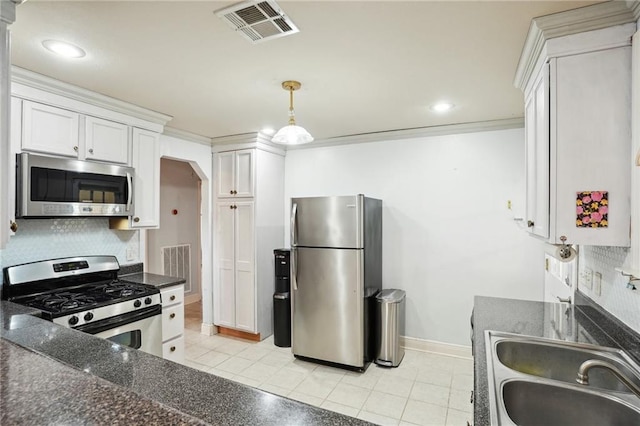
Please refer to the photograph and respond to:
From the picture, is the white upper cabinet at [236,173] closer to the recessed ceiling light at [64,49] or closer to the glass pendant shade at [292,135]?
the glass pendant shade at [292,135]

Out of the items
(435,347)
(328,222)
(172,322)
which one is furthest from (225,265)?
(435,347)

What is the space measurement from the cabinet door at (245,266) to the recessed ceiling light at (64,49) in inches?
85.4

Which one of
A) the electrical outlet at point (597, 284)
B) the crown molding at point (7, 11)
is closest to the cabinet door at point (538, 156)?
the electrical outlet at point (597, 284)

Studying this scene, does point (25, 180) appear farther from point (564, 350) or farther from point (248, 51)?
point (564, 350)

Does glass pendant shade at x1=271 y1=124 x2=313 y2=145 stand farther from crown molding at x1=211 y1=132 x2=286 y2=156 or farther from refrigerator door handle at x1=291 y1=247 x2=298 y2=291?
crown molding at x1=211 y1=132 x2=286 y2=156

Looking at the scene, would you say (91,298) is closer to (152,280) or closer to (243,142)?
(152,280)

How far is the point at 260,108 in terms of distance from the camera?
2893mm

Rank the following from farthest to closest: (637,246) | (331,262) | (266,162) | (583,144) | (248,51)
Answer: (266,162)
(331,262)
(248,51)
(583,144)
(637,246)

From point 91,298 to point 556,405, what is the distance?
268 centimetres

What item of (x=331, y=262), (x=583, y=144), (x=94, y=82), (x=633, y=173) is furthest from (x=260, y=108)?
(x=633, y=173)

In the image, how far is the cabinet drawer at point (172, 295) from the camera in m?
2.77

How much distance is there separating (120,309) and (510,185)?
351 cm

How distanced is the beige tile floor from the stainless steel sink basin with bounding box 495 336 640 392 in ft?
3.50

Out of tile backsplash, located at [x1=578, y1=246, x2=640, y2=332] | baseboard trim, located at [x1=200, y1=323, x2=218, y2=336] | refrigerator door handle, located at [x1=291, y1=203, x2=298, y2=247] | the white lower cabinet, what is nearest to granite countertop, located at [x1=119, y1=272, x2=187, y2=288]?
the white lower cabinet
